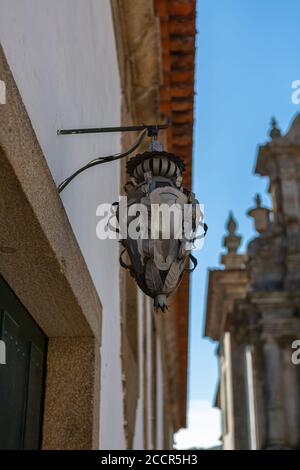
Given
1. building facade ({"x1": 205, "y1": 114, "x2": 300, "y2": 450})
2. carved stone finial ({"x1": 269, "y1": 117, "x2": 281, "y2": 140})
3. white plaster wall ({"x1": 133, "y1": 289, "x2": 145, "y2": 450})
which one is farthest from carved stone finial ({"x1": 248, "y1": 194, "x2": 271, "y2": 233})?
white plaster wall ({"x1": 133, "y1": 289, "x2": 145, "y2": 450})

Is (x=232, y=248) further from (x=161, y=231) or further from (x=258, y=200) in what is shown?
(x=161, y=231)

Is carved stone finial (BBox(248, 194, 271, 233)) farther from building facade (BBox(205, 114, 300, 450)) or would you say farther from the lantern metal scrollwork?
the lantern metal scrollwork

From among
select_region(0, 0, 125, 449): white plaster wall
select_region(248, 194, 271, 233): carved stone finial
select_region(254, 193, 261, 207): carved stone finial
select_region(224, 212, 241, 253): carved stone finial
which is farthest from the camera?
select_region(224, 212, 241, 253): carved stone finial

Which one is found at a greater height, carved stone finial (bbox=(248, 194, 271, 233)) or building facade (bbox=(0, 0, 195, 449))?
carved stone finial (bbox=(248, 194, 271, 233))

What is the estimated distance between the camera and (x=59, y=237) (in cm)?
327

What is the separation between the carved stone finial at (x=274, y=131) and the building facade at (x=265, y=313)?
3 centimetres

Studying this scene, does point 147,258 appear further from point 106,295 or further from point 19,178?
point 106,295

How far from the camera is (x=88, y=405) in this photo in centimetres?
393

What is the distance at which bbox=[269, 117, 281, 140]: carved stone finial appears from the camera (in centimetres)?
2255

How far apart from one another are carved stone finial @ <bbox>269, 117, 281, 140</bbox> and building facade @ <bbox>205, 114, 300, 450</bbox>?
0.03m

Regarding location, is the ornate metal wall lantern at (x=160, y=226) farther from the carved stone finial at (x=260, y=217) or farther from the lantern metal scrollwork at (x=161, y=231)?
the carved stone finial at (x=260, y=217)

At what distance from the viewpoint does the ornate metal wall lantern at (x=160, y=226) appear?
3.41 meters

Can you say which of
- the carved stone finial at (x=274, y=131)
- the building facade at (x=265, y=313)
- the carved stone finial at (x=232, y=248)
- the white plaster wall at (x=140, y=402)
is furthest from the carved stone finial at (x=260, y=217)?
the white plaster wall at (x=140, y=402)

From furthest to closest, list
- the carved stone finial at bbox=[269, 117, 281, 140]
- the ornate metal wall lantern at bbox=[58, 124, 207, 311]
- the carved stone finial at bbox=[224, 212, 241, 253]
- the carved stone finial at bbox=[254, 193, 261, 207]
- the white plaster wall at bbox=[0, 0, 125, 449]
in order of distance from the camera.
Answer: the carved stone finial at bbox=[224, 212, 241, 253], the carved stone finial at bbox=[269, 117, 281, 140], the carved stone finial at bbox=[254, 193, 261, 207], the ornate metal wall lantern at bbox=[58, 124, 207, 311], the white plaster wall at bbox=[0, 0, 125, 449]
